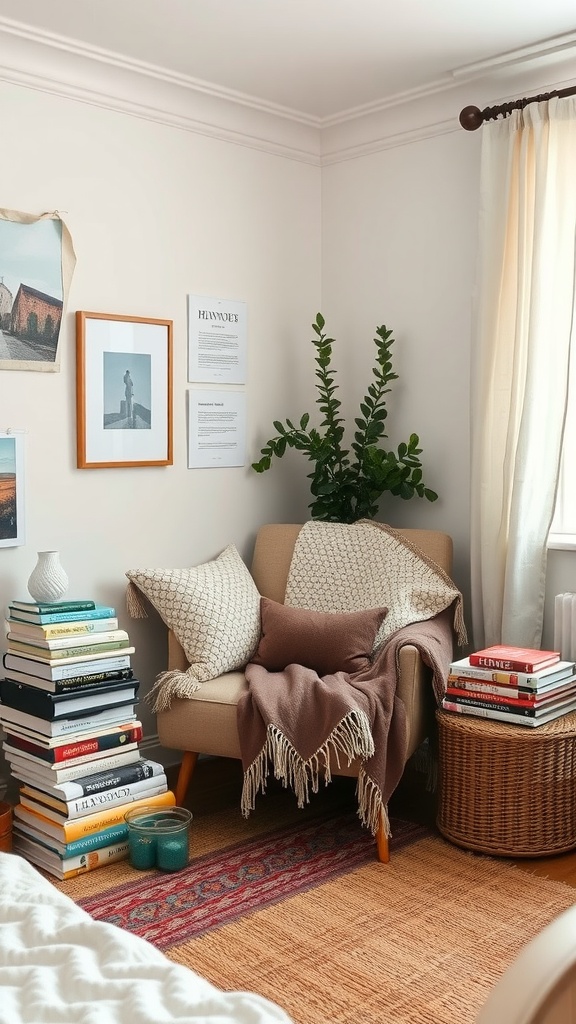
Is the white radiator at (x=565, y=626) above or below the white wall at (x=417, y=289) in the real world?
below

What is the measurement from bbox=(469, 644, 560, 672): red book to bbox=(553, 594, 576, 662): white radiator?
0.21 metres

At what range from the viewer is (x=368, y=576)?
3.46 metres

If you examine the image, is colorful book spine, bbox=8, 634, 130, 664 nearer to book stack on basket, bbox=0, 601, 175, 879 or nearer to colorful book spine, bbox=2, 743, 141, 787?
book stack on basket, bbox=0, 601, 175, 879

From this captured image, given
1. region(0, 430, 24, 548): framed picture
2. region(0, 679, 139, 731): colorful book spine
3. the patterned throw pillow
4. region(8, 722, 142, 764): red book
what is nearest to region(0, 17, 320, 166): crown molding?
region(0, 430, 24, 548): framed picture

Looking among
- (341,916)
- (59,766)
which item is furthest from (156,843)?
(341,916)

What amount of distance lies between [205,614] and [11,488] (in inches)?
29.9

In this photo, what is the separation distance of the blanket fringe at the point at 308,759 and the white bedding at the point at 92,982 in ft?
4.81

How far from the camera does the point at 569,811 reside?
9.50 ft

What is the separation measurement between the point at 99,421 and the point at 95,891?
155 centimetres

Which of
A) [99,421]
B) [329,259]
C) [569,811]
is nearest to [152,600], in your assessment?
[99,421]

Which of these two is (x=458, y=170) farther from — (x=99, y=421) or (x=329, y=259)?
(x=99, y=421)

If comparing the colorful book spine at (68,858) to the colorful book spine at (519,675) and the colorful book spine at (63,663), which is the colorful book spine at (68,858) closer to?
the colorful book spine at (63,663)

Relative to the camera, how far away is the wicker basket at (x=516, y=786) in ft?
9.31

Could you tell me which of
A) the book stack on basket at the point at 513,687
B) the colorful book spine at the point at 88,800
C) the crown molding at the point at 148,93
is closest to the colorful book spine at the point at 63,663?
the colorful book spine at the point at 88,800
